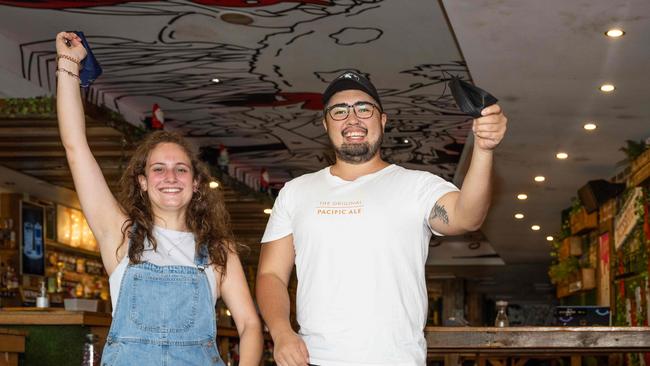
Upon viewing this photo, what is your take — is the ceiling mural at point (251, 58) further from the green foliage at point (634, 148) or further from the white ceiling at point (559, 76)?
the green foliage at point (634, 148)

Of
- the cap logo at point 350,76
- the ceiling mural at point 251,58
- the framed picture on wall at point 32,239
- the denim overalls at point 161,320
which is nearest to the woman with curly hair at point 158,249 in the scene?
the denim overalls at point 161,320

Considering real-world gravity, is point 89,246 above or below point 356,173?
above

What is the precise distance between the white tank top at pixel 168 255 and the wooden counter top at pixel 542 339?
10.4 ft

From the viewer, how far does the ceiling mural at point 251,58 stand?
782 cm

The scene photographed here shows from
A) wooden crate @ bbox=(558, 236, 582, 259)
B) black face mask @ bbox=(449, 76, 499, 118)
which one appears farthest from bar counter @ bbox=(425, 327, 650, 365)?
wooden crate @ bbox=(558, 236, 582, 259)

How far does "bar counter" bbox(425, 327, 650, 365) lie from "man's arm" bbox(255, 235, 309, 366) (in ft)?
9.51

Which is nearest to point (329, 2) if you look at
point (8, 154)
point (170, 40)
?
point (170, 40)

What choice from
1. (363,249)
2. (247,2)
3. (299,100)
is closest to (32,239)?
(299,100)

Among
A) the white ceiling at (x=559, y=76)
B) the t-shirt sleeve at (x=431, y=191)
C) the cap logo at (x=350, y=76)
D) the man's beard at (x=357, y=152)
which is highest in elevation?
the white ceiling at (x=559, y=76)

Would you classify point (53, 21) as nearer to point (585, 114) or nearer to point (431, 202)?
point (585, 114)

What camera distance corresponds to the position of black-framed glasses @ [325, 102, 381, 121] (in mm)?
3209

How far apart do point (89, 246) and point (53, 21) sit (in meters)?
6.89

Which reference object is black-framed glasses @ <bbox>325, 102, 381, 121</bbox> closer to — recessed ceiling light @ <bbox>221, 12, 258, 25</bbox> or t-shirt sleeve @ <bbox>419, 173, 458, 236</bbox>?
t-shirt sleeve @ <bbox>419, 173, 458, 236</bbox>

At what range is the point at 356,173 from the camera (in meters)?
3.22
